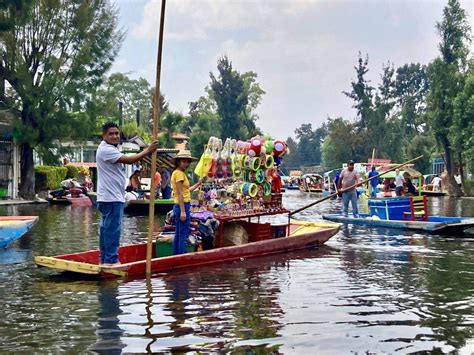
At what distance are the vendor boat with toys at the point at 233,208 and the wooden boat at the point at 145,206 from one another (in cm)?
1068

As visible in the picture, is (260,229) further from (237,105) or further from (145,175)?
(237,105)

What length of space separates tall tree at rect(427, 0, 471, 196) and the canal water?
38628 mm

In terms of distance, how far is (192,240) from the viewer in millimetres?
11031

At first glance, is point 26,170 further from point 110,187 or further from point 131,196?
point 110,187

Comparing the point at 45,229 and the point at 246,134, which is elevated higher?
the point at 246,134

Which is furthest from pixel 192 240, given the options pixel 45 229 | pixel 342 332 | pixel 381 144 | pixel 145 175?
pixel 381 144

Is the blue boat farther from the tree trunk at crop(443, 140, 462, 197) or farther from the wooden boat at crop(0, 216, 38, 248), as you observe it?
the tree trunk at crop(443, 140, 462, 197)

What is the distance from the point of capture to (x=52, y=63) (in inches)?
1232

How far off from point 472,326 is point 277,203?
6210 millimetres

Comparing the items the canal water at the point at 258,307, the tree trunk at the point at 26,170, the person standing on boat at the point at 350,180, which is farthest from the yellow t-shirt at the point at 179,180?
the tree trunk at the point at 26,170

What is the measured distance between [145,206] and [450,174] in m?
32.2

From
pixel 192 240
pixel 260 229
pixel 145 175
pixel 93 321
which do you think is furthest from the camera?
pixel 145 175

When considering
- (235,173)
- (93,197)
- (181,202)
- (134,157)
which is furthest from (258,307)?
(93,197)

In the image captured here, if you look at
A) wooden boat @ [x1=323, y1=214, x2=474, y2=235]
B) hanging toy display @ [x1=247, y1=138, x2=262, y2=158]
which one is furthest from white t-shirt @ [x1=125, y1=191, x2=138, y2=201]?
hanging toy display @ [x1=247, y1=138, x2=262, y2=158]
